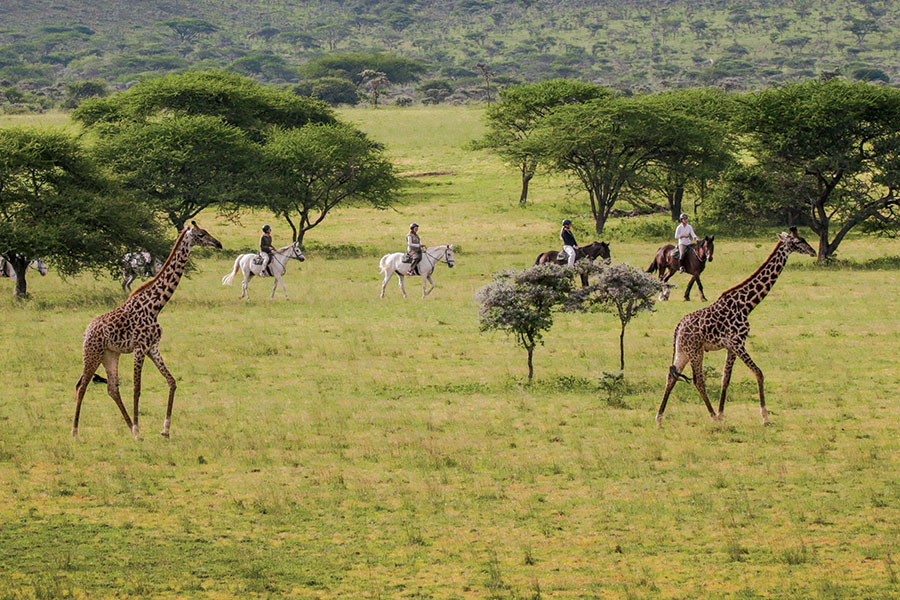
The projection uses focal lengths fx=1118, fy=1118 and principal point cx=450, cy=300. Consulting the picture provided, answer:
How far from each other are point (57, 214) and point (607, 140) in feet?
84.3

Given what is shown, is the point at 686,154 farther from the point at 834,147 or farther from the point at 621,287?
the point at 621,287

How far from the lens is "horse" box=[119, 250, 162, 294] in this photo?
34.0 metres

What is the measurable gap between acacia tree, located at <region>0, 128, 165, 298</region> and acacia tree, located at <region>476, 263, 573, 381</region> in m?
16.1

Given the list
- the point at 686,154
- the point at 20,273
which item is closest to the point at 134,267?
the point at 20,273

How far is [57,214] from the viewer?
109 feet

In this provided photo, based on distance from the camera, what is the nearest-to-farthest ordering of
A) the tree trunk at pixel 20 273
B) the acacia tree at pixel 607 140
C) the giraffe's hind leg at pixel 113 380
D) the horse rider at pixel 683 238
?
the giraffe's hind leg at pixel 113 380 < the horse rider at pixel 683 238 < the tree trunk at pixel 20 273 < the acacia tree at pixel 607 140

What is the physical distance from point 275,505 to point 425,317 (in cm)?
1594

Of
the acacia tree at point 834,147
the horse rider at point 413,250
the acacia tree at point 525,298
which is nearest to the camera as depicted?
the acacia tree at point 525,298

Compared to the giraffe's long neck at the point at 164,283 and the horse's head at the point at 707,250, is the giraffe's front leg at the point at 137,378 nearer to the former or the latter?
the giraffe's long neck at the point at 164,283

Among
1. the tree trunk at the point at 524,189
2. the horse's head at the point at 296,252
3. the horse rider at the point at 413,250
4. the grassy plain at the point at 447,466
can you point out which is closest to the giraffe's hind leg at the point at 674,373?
the grassy plain at the point at 447,466

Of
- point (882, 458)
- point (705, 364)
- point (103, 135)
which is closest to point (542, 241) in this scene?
point (103, 135)

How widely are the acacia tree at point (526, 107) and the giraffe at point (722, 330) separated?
4532 cm

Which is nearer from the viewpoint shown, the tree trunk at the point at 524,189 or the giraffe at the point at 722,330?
the giraffe at the point at 722,330

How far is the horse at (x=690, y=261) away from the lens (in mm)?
31095
